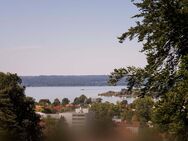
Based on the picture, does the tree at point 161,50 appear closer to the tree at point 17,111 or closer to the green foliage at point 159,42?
the green foliage at point 159,42

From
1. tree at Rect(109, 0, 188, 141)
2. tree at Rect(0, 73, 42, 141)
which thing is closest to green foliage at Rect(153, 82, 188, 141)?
tree at Rect(109, 0, 188, 141)

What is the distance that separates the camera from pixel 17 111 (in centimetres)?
5156

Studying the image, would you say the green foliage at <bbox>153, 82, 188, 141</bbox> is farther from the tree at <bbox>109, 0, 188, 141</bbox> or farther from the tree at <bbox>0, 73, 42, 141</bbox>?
the tree at <bbox>0, 73, 42, 141</bbox>

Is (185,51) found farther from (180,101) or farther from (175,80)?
(180,101)

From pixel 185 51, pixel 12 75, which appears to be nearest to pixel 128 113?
pixel 12 75

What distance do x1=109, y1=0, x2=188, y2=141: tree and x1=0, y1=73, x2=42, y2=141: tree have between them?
30.3m

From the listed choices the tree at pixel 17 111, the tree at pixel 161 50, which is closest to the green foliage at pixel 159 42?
the tree at pixel 161 50

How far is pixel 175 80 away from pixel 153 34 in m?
2.16

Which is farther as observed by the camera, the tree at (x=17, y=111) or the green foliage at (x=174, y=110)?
the tree at (x=17, y=111)

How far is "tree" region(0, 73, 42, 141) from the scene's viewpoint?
48.3m

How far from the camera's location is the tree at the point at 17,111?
159ft

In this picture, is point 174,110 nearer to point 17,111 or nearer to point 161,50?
point 161,50

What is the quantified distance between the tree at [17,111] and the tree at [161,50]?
1191 inches

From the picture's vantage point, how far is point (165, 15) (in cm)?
1759
